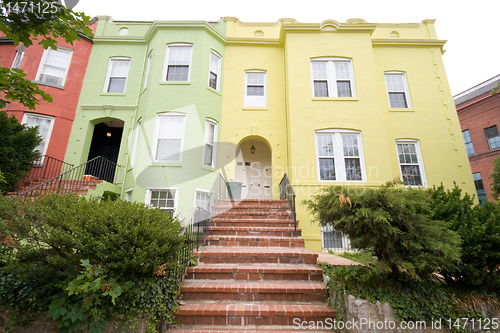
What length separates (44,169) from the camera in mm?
8930

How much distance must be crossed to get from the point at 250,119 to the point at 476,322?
8.61 meters

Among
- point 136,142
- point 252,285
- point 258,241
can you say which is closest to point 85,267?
point 252,285

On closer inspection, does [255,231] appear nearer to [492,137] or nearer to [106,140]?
[106,140]

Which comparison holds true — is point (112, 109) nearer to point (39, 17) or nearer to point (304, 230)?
point (39, 17)

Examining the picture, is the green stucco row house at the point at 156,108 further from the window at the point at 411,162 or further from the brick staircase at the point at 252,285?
the window at the point at 411,162

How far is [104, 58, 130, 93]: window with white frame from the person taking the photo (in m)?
10.6

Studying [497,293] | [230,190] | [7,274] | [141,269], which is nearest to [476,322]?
[497,293]

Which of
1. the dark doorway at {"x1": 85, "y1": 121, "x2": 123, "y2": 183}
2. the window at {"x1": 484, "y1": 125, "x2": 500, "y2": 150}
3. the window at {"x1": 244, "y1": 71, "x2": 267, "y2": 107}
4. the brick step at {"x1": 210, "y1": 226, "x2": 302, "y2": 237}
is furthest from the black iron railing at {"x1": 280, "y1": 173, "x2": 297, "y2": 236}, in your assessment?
the window at {"x1": 484, "y1": 125, "x2": 500, "y2": 150}

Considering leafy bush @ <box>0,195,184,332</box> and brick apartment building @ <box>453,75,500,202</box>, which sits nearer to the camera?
leafy bush @ <box>0,195,184,332</box>

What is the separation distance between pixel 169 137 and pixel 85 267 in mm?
6672

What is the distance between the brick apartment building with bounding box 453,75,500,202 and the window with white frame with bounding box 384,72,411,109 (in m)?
9.90

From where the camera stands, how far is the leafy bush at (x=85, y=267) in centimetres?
284

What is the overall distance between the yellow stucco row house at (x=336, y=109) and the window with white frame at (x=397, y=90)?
43 millimetres

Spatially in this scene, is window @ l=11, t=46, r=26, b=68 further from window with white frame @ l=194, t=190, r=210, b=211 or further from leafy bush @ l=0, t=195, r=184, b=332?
leafy bush @ l=0, t=195, r=184, b=332
